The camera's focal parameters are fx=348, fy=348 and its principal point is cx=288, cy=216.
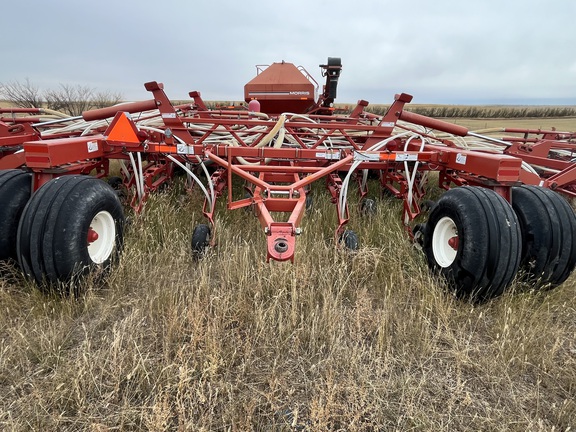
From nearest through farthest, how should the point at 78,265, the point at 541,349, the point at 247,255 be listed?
the point at 541,349
the point at 78,265
the point at 247,255

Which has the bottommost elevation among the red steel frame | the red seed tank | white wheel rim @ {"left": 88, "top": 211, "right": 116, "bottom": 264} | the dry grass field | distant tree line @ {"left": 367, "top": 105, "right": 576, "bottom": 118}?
the dry grass field

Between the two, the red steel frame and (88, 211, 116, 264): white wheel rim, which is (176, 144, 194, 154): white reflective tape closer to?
the red steel frame

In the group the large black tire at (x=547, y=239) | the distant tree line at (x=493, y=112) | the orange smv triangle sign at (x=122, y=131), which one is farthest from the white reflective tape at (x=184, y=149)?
the distant tree line at (x=493, y=112)

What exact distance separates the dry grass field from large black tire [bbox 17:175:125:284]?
15 centimetres

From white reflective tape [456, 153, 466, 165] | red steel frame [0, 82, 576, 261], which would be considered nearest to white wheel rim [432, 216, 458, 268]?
red steel frame [0, 82, 576, 261]

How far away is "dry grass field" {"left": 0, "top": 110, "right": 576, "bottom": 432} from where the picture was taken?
1.47 meters

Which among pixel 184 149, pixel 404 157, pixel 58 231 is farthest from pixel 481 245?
pixel 58 231

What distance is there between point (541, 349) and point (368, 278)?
3.66 feet

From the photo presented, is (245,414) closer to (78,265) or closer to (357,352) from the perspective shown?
(357,352)

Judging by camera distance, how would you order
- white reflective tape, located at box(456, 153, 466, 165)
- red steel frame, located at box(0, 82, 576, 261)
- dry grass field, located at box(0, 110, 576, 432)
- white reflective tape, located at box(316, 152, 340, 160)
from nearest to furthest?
1. dry grass field, located at box(0, 110, 576, 432)
2. red steel frame, located at box(0, 82, 576, 261)
3. white reflective tape, located at box(456, 153, 466, 165)
4. white reflective tape, located at box(316, 152, 340, 160)

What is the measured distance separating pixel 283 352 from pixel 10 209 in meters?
2.08

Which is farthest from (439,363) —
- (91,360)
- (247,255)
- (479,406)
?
(91,360)

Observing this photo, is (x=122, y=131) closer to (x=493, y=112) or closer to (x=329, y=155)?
(x=329, y=155)

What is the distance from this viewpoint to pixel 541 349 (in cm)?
191
